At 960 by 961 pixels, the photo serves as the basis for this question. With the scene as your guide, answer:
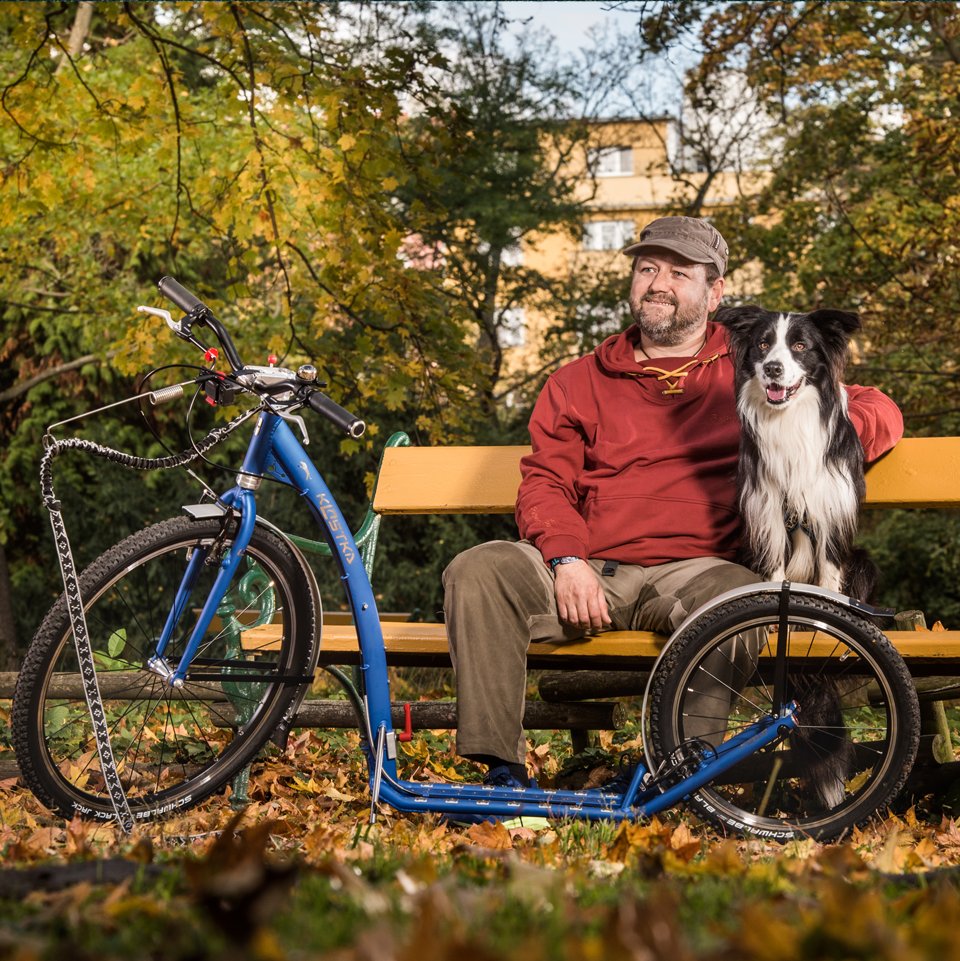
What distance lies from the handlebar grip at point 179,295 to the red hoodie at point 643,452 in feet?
3.93

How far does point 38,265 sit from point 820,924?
1178 centimetres

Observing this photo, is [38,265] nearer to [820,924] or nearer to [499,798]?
[499,798]

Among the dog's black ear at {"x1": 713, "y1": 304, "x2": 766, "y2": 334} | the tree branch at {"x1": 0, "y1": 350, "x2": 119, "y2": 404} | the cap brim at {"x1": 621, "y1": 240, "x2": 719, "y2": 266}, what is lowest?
the dog's black ear at {"x1": 713, "y1": 304, "x2": 766, "y2": 334}

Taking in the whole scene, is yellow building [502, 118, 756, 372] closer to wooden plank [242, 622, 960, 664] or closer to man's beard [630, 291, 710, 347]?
man's beard [630, 291, 710, 347]

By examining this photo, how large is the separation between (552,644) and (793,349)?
1.14 metres

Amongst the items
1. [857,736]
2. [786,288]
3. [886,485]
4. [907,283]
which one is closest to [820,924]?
[857,736]

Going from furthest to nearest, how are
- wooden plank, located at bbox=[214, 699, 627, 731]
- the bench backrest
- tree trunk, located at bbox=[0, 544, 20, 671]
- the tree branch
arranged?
the tree branch
tree trunk, located at bbox=[0, 544, 20, 671]
the bench backrest
wooden plank, located at bbox=[214, 699, 627, 731]

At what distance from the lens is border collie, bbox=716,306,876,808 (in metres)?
3.48

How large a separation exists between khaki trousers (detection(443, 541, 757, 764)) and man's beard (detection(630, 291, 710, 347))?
0.84m

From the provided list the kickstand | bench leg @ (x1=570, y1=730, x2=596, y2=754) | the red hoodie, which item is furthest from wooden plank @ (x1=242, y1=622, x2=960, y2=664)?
bench leg @ (x1=570, y1=730, x2=596, y2=754)

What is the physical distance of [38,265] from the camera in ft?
38.6

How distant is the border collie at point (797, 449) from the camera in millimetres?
3475

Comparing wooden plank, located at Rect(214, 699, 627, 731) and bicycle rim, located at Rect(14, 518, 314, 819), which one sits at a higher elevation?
bicycle rim, located at Rect(14, 518, 314, 819)

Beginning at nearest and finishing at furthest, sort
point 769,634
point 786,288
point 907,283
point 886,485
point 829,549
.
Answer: point 769,634
point 829,549
point 886,485
point 907,283
point 786,288
